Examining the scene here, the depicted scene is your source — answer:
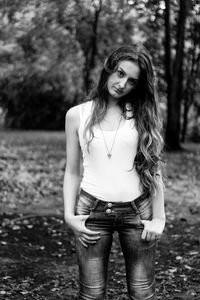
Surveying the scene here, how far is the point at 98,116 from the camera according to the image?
274 centimetres

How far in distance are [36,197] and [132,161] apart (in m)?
6.56

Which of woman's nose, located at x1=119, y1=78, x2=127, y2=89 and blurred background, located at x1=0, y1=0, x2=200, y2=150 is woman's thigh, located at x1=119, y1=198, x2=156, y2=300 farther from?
blurred background, located at x1=0, y1=0, x2=200, y2=150

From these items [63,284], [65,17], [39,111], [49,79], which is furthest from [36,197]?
[39,111]

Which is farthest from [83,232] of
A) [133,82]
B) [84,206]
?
[133,82]

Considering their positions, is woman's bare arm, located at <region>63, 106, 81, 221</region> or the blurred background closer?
woman's bare arm, located at <region>63, 106, 81, 221</region>

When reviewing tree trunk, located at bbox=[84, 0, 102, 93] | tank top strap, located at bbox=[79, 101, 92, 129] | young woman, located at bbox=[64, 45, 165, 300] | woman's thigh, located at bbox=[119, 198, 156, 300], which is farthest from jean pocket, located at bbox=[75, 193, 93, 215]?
tree trunk, located at bbox=[84, 0, 102, 93]

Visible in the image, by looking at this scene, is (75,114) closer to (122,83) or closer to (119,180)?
(122,83)

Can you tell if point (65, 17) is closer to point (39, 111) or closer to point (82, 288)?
point (39, 111)

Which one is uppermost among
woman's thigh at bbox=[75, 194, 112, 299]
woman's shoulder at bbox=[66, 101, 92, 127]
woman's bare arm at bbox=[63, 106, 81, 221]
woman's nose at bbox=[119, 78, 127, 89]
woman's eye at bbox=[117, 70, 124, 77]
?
woman's eye at bbox=[117, 70, 124, 77]

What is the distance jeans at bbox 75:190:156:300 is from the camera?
2.66m

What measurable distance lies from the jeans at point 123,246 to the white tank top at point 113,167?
0.13ft

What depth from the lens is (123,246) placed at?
276 cm

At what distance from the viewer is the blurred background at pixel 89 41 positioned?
659 inches

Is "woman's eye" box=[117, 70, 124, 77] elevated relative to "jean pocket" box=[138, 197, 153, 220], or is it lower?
elevated
